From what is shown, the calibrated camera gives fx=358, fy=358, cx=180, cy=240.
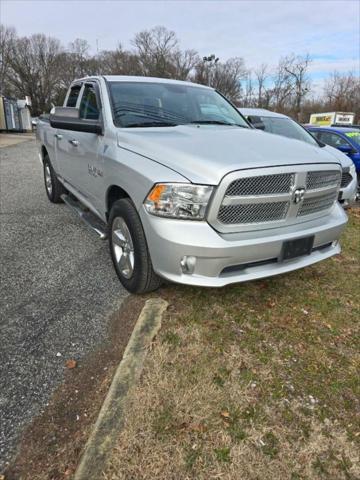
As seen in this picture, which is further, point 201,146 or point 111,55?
point 111,55

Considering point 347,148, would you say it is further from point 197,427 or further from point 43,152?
point 197,427

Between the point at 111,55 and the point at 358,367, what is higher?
the point at 111,55

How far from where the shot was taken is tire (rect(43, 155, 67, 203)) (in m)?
5.97

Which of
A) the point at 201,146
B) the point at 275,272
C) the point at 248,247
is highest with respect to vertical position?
the point at 201,146

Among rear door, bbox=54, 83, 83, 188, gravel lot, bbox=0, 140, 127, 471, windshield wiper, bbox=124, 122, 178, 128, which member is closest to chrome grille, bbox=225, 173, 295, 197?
windshield wiper, bbox=124, 122, 178, 128

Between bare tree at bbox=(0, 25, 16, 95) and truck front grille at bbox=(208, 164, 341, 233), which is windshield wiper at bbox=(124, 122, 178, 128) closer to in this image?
truck front grille at bbox=(208, 164, 341, 233)

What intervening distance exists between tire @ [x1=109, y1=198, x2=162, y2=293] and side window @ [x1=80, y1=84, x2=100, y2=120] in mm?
1331

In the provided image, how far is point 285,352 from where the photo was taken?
104 inches

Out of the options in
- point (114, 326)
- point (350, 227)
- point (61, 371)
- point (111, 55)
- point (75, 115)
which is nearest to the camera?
point (61, 371)

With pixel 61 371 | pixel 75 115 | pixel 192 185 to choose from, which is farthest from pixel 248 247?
pixel 75 115

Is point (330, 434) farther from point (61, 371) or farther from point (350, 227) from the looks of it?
point (350, 227)

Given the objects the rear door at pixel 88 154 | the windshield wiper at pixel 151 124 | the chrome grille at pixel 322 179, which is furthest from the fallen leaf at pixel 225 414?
the windshield wiper at pixel 151 124

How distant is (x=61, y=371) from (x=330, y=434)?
1711 millimetres

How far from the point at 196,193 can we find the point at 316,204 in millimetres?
1222
